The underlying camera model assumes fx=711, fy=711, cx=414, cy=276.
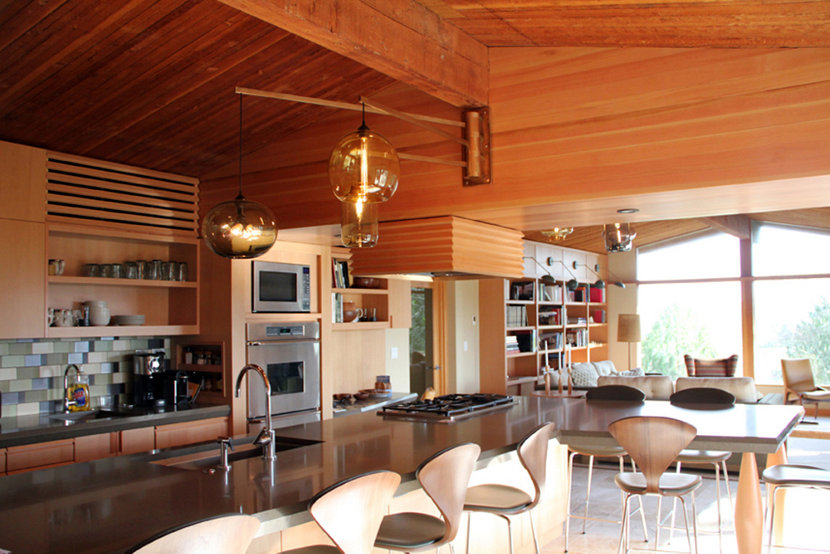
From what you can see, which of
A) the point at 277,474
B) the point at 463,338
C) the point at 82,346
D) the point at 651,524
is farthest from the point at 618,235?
the point at 82,346

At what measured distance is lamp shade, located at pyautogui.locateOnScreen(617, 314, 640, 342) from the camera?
36.5 feet

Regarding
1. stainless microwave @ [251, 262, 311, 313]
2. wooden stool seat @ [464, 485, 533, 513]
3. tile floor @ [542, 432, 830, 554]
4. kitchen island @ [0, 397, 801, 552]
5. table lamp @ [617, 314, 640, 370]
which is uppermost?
stainless microwave @ [251, 262, 311, 313]

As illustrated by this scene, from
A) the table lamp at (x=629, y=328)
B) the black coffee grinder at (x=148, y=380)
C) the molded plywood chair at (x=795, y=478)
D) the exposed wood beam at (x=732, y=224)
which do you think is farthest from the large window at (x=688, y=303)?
the black coffee grinder at (x=148, y=380)

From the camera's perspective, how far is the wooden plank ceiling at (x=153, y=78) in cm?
352

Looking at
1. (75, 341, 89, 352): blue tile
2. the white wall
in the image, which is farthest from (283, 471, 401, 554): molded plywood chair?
the white wall

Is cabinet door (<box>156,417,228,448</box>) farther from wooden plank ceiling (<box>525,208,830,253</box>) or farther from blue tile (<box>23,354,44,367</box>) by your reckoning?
wooden plank ceiling (<box>525,208,830,253</box>)

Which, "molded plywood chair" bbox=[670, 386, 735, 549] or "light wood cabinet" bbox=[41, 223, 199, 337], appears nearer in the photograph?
"molded plywood chair" bbox=[670, 386, 735, 549]

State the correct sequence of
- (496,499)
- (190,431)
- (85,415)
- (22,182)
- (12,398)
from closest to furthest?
1. (496,499)
2. (22,182)
3. (12,398)
4. (85,415)
5. (190,431)

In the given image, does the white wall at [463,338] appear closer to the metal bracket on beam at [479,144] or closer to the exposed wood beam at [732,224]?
the exposed wood beam at [732,224]

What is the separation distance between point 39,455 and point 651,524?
4.02 metres

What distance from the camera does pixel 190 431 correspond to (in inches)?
194

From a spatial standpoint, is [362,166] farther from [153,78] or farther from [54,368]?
[54,368]

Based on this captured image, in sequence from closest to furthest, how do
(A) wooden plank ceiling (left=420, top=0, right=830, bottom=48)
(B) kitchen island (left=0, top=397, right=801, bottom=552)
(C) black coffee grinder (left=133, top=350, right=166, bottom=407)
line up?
(B) kitchen island (left=0, top=397, right=801, bottom=552) < (A) wooden plank ceiling (left=420, top=0, right=830, bottom=48) < (C) black coffee grinder (left=133, top=350, right=166, bottom=407)

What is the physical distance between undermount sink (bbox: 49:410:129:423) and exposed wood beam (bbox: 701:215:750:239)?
331 inches
